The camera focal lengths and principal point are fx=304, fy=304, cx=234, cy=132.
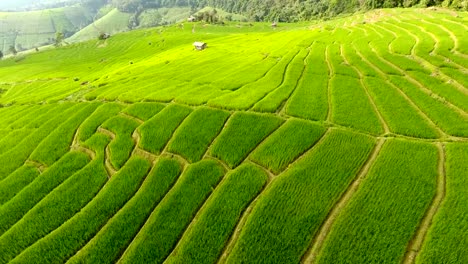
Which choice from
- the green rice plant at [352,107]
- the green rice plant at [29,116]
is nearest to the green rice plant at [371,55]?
the green rice plant at [352,107]

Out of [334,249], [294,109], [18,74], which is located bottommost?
[18,74]

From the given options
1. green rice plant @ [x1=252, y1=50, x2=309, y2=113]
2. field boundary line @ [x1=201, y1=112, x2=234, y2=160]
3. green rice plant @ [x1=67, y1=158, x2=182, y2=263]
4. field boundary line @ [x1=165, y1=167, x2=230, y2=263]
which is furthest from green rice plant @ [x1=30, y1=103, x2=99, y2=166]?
green rice plant @ [x1=252, y1=50, x2=309, y2=113]

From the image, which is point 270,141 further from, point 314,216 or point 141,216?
point 141,216

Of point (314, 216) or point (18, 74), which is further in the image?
point (18, 74)

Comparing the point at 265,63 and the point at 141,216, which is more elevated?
the point at 265,63

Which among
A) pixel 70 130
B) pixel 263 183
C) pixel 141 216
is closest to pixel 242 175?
pixel 263 183

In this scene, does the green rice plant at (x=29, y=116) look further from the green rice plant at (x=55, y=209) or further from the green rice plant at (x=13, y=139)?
the green rice plant at (x=55, y=209)

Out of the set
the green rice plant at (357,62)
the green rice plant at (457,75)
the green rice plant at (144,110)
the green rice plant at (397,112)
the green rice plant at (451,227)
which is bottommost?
the green rice plant at (144,110)
